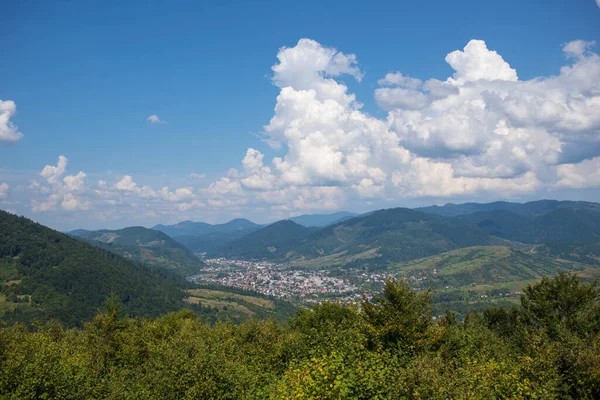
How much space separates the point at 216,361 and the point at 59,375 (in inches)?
426

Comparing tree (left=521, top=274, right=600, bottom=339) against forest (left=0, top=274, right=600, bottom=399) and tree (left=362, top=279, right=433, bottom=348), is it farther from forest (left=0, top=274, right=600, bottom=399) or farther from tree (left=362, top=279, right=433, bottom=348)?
tree (left=362, top=279, right=433, bottom=348)

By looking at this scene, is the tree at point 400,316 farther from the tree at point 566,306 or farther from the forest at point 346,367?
the tree at point 566,306

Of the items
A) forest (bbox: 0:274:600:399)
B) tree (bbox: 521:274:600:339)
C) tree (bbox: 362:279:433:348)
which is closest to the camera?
forest (bbox: 0:274:600:399)

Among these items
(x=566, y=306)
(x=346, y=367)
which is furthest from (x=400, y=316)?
(x=566, y=306)

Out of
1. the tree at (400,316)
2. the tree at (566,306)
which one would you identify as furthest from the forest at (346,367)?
the tree at (566,306)

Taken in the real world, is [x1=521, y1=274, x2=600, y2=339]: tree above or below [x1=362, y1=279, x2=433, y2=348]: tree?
below

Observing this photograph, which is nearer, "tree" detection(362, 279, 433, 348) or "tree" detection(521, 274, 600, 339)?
"tree" detection(362, 279, 433, 348)

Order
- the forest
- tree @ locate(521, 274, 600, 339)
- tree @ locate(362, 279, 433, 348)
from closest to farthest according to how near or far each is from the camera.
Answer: the forest, tree @ locate(362, 279, 433, 348), tree @ locate(521, 274, 600, 339)

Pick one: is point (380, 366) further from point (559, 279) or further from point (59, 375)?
point (559, 279)

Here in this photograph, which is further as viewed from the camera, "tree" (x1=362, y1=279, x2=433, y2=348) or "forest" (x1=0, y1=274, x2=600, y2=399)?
"tree" (x1=362, y1=279, x2=433, y2=348)

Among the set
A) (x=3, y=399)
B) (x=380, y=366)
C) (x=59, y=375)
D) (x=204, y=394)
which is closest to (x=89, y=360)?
(x=59, y=375)

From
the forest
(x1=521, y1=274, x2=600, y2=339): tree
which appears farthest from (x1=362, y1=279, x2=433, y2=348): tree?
(x1=521, y1=274, x2=600, y2=339): tree

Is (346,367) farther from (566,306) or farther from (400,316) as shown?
(566,306)

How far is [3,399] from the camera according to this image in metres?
20.6
